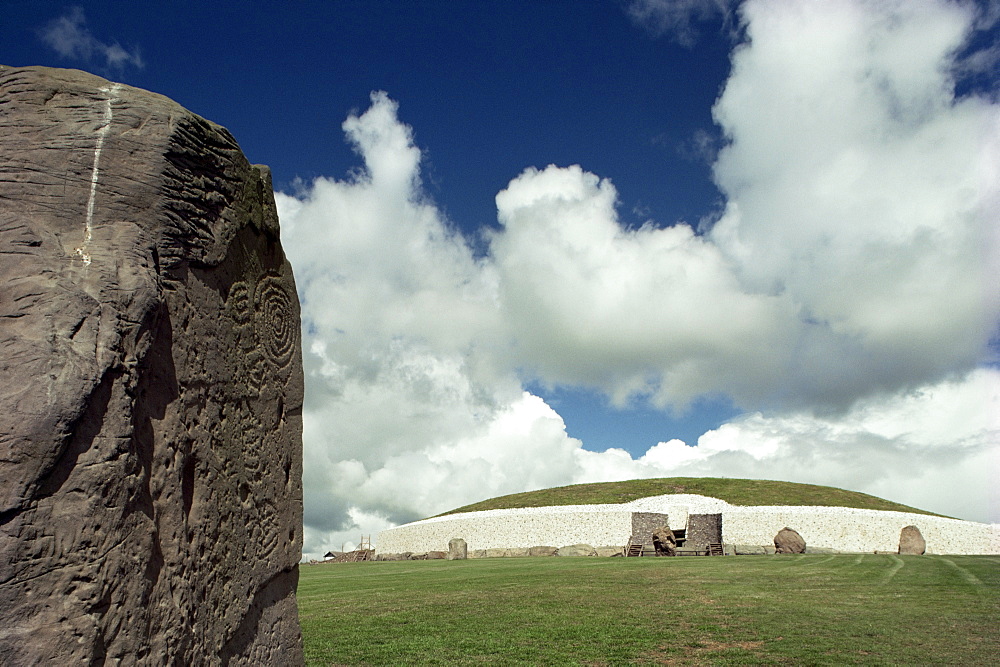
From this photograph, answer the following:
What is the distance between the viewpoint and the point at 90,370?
2756 mm

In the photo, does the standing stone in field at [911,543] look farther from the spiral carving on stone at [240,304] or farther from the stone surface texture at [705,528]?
the spiral carving on stone at [240,304]

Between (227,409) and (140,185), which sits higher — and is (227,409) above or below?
below

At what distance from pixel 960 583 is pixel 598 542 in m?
21.0

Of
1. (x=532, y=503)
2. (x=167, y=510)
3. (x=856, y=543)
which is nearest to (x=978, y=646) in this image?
(x=167, y=510)

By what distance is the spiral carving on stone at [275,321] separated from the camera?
4.23 m

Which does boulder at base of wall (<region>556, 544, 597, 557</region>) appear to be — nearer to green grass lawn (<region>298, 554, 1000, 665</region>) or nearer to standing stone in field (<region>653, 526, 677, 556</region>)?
standing stone in field (<region>653, 526, 677, 556</region>)

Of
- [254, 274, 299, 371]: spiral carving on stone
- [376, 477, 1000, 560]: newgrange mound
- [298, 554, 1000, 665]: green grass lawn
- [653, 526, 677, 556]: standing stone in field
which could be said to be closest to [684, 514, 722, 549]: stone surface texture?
[376, 477, 1000, 560]: newgrange mound

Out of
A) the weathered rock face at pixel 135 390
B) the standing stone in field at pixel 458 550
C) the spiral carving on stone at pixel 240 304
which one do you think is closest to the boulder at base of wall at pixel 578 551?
the standing stone in field at pixel 458 550

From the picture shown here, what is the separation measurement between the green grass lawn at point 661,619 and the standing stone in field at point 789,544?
31.3ft

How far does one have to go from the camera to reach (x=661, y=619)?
29.4 ft

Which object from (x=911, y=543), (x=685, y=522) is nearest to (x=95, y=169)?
(x=911, y=543)

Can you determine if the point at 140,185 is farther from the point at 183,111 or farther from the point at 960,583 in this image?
the point at 960,583

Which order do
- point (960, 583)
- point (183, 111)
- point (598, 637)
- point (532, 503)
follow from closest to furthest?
point (183, 111) < point (598, 637) < point (960, 583) < point (532, 503)

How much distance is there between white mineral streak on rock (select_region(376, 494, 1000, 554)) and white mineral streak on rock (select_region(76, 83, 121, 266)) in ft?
104
